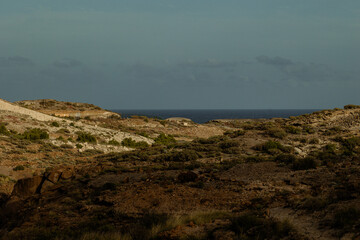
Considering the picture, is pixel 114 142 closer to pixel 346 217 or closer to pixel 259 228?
pixel 259 228

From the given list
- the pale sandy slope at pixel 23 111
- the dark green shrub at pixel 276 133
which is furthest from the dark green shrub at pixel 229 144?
the pale sandy slope at pixel 23 111

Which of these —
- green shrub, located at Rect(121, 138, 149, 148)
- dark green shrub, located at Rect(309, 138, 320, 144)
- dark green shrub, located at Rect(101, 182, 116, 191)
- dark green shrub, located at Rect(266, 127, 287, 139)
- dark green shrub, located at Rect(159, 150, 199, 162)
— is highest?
dark green shrub, located at Rect(266, 127, 287, 139)

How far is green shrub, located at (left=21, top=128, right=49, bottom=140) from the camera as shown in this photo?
28484 mm

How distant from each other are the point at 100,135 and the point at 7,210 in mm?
22919

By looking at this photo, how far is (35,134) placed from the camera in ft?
94.7

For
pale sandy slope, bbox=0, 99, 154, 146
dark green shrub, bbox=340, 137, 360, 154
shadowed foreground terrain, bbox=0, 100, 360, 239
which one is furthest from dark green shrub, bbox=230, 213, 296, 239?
pale sandy slope, bbox=0, 99, 154, 146

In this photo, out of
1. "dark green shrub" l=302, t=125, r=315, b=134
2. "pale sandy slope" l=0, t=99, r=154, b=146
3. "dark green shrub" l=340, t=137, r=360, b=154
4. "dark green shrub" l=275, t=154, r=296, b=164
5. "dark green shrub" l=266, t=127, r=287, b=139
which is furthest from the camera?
"pale sandy slope" l=0, t=99, r=154, b=146

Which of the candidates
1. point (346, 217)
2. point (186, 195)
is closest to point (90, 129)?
point (186, 195)

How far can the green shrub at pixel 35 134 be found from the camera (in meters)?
28.5

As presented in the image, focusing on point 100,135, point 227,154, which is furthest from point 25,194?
point 100,135

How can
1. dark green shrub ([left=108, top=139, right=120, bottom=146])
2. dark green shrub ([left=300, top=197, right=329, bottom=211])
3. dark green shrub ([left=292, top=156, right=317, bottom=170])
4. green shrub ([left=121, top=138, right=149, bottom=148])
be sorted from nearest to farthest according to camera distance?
dark green shrub ([left=300, top=197, right=329, bottom=211]) < dark green shrub ([left=292, top=156, right=317, bottom=170]) < dark green shrub ([left=108, top=139, right=120, bottom=146]) < green shrub ([left=121, top=138, right=149, bottom=148])

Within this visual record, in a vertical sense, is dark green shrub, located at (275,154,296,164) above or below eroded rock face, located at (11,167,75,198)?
above

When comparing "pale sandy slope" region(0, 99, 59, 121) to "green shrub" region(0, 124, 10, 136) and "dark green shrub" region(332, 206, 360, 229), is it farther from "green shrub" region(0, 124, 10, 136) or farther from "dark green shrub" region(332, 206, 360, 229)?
"dark green shrub" region(332, 206, 360, 229)

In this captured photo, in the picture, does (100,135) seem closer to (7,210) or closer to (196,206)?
(7,210)
